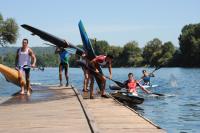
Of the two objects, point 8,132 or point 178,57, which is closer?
point 8,132

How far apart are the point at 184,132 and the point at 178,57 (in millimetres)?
118478

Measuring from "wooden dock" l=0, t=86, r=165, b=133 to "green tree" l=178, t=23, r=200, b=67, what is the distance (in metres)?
107

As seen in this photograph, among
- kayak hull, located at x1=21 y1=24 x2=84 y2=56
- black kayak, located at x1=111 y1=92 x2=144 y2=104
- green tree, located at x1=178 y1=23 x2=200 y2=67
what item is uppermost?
green tree, located at x1=178 y1=23 x2=200 y2=67

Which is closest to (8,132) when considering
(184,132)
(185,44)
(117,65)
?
(184,132)

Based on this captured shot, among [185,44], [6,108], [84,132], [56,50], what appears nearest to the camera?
[84,132]

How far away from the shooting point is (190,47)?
402 feet

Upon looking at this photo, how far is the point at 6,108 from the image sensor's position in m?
14.3

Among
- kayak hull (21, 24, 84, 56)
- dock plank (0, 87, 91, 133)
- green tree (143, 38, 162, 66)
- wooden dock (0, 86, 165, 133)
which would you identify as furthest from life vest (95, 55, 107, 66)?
green tree (143, 38, 162, 66)

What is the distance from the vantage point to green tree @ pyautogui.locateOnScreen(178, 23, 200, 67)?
119875mm

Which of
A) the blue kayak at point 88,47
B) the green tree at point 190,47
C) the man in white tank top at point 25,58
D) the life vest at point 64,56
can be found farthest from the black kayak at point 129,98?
the green tree at point 190,47

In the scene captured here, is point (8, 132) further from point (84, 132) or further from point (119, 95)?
point (119, 95)

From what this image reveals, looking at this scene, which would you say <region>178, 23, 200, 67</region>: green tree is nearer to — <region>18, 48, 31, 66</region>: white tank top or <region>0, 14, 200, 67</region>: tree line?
<region>0, 14, 200, 67</region>: tree line

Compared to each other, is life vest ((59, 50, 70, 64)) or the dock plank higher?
life vest ((59, 50, 70, 64))

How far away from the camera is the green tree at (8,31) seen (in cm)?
8856
